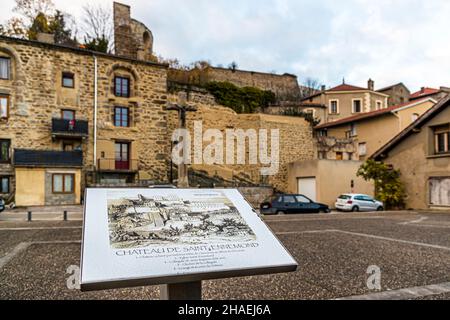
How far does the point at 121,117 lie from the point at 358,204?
56.3ft

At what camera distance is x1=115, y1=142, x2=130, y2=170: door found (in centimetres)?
2577

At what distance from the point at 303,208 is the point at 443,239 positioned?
1085cm

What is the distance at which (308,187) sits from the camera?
26688 millimetres

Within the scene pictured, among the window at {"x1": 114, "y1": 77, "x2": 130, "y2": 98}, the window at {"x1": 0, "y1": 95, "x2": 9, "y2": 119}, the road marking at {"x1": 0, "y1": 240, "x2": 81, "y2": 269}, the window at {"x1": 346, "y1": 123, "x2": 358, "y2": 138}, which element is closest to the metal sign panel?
the road marking at {"x1": 0, "y1": 240, "x2": 81, "y2": 269}

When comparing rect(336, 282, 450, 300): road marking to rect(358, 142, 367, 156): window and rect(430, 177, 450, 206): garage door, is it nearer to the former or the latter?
rect(430, 177, 450, 206): garage door

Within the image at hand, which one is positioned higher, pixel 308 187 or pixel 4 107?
pixel 4 107

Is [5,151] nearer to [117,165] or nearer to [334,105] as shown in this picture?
[117,165]

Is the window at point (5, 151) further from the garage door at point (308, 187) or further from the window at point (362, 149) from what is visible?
the window at point (362, 149)

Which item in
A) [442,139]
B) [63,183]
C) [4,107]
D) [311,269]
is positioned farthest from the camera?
[4,107]

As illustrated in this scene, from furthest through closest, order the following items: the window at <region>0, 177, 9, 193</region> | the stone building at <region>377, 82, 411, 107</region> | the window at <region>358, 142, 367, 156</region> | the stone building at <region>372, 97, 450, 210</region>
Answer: the stone building at <region>377, 82, 411, 107</region> < the window at <region>358, 142, 367, 156</region> < the window at <region>0, 177, 9, 193</region> < the stone building at <region>372, 97, 450, 210</region>

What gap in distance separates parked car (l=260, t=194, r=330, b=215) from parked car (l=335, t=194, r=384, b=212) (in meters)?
4.00

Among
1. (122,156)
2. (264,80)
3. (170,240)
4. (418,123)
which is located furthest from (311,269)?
(264,80)

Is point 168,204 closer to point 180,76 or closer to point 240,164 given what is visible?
point 240,164

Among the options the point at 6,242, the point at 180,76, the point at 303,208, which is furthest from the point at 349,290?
the point at 180,76
